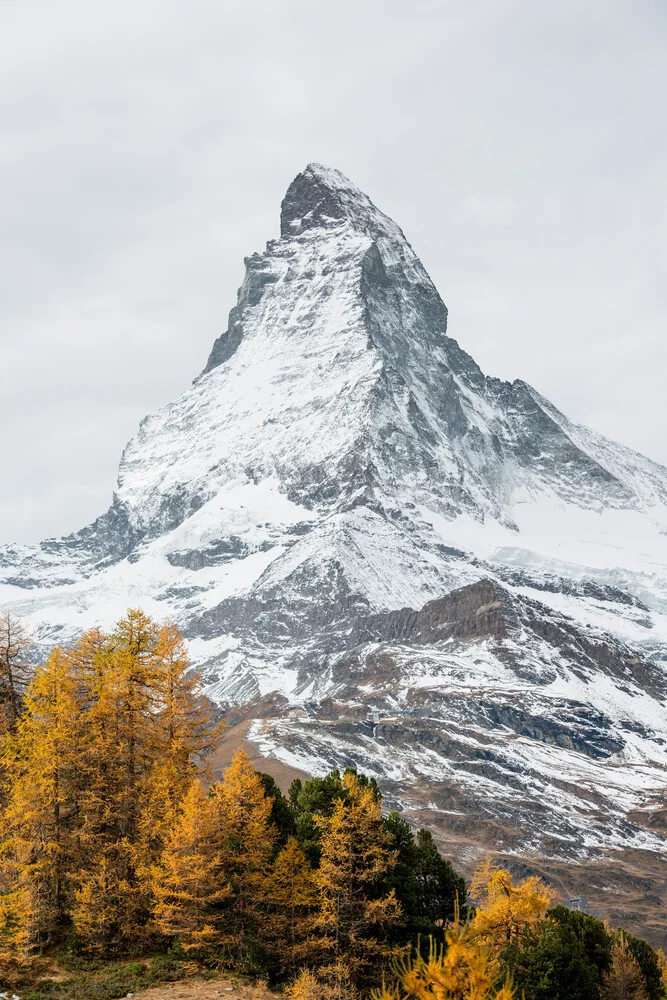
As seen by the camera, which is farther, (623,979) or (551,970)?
(623,979)

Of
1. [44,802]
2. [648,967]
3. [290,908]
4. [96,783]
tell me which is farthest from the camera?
[648,967]

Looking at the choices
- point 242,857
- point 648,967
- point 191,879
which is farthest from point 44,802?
point 648,967

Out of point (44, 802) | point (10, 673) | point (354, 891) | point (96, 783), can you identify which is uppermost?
point (10, 673)

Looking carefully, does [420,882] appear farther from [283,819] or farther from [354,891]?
[354,891]

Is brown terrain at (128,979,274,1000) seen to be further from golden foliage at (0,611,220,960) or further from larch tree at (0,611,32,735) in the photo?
larch tree at (0,611,32,735)

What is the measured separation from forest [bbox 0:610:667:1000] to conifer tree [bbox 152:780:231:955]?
0.09 meters

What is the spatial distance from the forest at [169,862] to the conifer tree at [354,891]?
0.35ft

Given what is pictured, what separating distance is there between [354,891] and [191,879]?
8348 mm

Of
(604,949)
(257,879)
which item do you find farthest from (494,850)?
(257,879)

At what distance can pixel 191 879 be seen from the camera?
141 feet

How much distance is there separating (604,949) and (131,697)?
30.6 m

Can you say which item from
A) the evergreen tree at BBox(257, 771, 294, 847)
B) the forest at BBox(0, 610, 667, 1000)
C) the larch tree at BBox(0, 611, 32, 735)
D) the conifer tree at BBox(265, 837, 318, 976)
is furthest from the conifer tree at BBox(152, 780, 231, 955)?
the larch tree at BBox(0, 611, 32, 735)

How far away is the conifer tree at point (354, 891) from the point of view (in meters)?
45.3

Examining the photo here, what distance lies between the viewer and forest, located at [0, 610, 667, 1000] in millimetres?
41844
